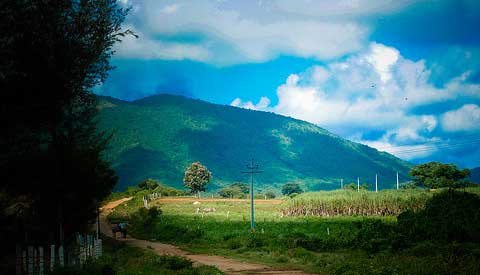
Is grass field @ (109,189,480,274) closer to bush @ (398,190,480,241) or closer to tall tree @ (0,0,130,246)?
bush @ (398,190,480,241)

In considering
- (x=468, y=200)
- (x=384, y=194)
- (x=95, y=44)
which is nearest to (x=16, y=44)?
(x=95, y=44)

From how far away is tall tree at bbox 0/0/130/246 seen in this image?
16.4 meters

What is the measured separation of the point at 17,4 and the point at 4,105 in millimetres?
3478

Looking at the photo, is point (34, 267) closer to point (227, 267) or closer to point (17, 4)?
point (17, 4)

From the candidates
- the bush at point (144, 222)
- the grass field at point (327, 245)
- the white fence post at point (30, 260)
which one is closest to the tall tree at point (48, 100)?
the white fence post at point (30, 260)

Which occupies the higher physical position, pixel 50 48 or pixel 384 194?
pixel 50 48

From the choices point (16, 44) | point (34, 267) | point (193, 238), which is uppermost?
point (16, 44)

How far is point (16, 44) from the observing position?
16.6 meters

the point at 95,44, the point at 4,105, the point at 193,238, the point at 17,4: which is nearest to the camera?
the point at 17,4

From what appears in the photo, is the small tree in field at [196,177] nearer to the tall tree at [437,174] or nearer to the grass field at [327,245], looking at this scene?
the tall tree at [437,174]

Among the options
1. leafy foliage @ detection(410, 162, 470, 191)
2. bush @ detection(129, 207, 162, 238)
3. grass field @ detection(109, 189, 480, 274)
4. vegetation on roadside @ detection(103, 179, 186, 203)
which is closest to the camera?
grass field @ detection(109, 189, 480, 274)

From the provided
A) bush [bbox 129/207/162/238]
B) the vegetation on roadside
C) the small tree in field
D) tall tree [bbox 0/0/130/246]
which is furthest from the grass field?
the small tree in field

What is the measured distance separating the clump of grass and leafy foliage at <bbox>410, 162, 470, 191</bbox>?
2815 inches

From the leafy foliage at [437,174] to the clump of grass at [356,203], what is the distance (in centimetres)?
7149
